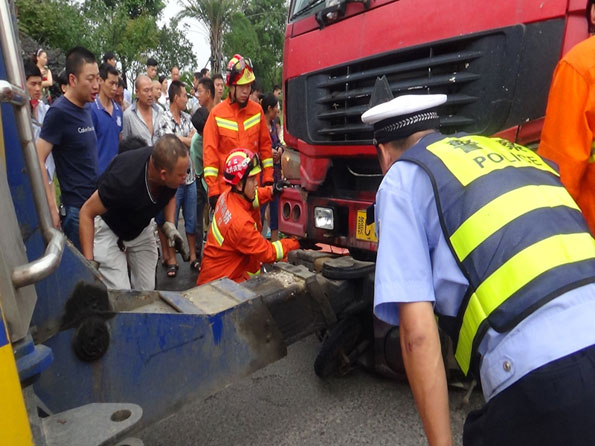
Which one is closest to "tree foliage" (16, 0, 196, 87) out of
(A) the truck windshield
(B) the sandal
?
(B) the sandal

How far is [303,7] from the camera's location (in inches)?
134

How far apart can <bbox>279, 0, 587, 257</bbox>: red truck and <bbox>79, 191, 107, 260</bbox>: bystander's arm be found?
3.99 feet

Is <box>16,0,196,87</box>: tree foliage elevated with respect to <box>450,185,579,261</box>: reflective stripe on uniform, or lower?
elevated

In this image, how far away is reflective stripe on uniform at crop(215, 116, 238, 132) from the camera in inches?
181

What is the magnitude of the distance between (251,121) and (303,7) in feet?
4.81

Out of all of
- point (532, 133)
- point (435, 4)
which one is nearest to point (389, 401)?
point (532, 133)

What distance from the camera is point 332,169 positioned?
3.21m

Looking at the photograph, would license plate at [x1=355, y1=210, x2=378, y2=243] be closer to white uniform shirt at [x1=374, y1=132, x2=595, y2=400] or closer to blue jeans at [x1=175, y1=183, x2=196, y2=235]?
white uniform shirt at [x1=374, y1=132, x2=595, y2=400]

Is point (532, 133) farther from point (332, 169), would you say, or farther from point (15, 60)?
point (15, 60)

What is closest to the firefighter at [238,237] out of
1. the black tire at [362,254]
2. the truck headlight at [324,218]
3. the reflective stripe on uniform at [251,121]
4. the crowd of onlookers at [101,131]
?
the truck headlight at [324,218]

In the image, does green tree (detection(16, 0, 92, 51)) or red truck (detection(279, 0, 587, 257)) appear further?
green tree (detection(16, 0, 92, 51))

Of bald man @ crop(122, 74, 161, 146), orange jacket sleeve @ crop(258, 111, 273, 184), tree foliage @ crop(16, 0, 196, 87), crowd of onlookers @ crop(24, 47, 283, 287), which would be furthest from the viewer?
tree foliage @ crop(16, 0, 196, 87)

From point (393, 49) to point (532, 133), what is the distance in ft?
2.65

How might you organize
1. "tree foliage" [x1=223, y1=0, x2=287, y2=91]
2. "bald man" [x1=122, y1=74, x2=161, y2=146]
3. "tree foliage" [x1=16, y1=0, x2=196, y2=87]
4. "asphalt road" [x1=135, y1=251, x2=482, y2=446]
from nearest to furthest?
1. "asphalt road" [x1=135, y1=251, x2=482, y2=446]
2. "bald man" [x1=122, y1=74, x2=161, y2=146]
3. "tree foliage" [x1=16, y1=0, x2=196, y2=87]
4. "tree foliage" [x1=223, y1=0, x2=287, y2=91]
